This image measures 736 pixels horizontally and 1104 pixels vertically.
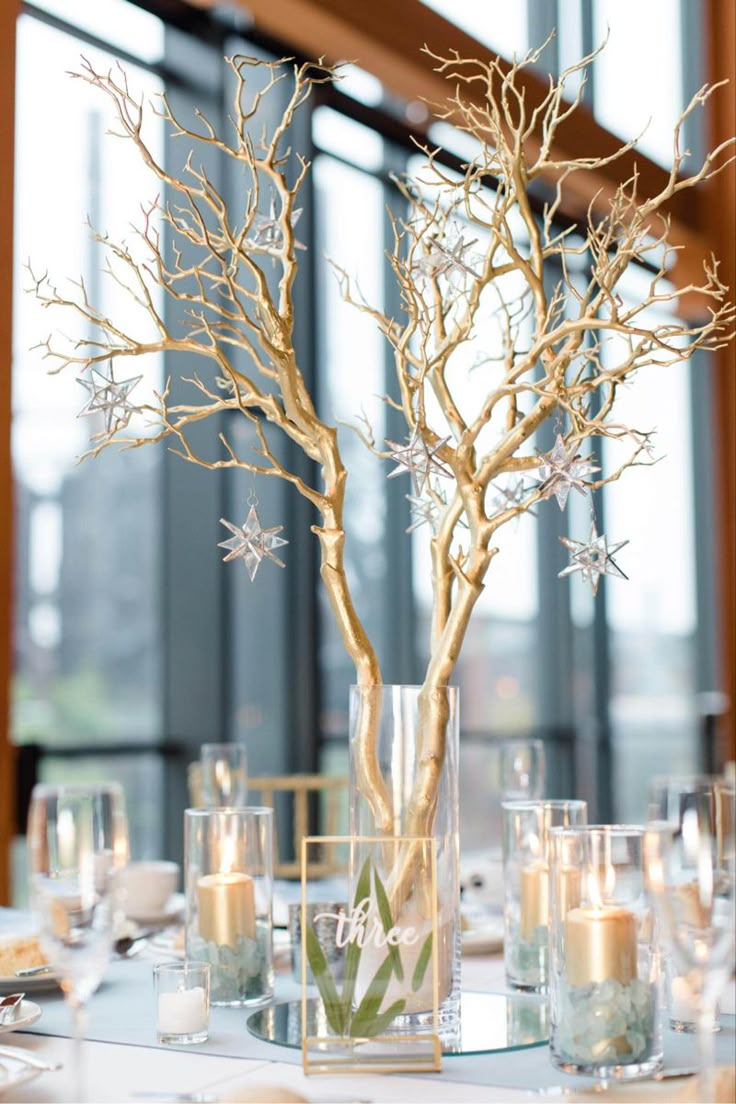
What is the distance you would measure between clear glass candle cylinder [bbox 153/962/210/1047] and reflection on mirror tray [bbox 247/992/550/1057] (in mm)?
59

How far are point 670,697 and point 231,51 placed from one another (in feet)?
12.9

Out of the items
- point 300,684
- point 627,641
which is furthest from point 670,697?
point 300,684

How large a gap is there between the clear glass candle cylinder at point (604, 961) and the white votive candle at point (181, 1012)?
0.31 m

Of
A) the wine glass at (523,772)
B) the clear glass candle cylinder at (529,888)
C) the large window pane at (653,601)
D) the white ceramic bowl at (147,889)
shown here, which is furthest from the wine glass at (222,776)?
the large window pane at (653,601)

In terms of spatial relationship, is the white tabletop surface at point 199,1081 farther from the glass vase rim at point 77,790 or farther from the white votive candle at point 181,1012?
the glass vase rim at point 77,790

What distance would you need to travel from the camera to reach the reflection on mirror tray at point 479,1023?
1170 mm

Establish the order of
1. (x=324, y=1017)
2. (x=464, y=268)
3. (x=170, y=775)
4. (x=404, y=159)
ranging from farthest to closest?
(x=404, y=159), (x=170, y=775), (x=464, y=268), (x=324, y=1017)

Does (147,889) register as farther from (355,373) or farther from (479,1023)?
(355,373)

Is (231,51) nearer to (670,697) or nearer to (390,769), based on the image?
(390,769)

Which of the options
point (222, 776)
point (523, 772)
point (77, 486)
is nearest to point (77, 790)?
point (523, 772)

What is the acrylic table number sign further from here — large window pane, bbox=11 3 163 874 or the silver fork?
large window pane, bbox=11 3 163 874

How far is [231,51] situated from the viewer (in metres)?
4.23

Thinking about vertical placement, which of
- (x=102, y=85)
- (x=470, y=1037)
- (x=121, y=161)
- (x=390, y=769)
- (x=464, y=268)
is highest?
(x=121, y=161)

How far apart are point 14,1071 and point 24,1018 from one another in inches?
5.5
